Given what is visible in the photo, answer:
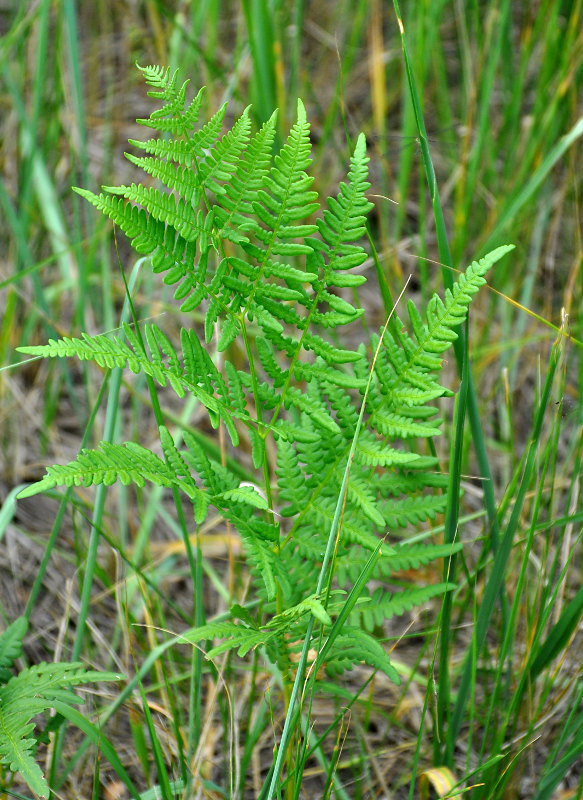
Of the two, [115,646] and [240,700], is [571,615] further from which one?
[115,646]

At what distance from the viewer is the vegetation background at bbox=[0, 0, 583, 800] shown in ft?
4.32

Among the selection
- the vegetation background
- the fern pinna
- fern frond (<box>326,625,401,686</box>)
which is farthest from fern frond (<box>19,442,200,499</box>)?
the vegetation background

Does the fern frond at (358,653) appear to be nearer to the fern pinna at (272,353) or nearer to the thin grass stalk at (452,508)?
the fern pinna at (272,353)

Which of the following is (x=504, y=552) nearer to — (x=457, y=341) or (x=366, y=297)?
(x=457, y=341)

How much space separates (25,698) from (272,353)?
0.56 m

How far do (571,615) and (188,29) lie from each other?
236 cm

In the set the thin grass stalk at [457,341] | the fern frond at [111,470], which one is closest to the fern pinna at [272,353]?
the fern frond at [111,470]

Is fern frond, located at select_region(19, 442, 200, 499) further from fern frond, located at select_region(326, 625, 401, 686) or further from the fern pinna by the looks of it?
fern frond, located at select_region(326, 625, 401, 686)

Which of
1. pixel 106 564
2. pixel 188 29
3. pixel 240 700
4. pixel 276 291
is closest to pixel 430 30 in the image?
pixel 188 29

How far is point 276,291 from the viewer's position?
36.6 inches

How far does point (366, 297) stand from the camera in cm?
245

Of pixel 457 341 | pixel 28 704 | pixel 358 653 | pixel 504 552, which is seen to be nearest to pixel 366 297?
pixel 457 341

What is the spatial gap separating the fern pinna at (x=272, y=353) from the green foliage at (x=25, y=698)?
0.24 m

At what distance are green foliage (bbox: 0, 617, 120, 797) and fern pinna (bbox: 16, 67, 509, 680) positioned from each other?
235 mm
